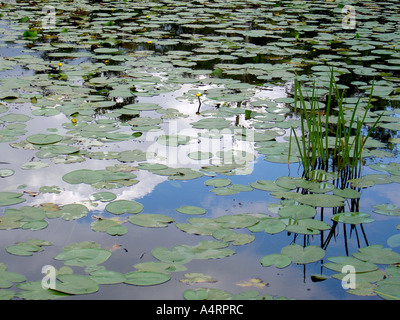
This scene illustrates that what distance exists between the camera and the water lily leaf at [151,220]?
2.17 metres

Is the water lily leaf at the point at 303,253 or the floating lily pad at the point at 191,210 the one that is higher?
the floating lily pad at the point at 191,210

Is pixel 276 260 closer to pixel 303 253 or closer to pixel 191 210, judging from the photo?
pixel 303 253

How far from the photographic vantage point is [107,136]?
305cm

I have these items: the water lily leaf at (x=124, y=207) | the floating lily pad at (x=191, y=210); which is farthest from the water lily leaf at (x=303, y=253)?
the water lily leaf at (x=124, y=207)

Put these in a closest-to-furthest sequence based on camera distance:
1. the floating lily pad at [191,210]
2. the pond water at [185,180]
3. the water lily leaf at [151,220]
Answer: the pond water at [185,180], the water lily leaf at [151,220], the floating lily pad at [191,210]

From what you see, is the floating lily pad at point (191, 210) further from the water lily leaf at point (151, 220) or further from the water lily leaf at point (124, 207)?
the water lily leaf at point (124, 207)

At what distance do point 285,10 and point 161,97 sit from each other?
509 centimetres

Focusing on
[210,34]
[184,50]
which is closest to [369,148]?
[184,50]

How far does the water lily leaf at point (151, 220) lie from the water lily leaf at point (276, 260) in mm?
483

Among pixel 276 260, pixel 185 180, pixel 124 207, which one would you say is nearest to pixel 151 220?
pixel 124 207

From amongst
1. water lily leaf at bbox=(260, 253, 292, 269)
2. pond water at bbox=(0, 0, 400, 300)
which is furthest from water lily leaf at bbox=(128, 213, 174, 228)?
water lily leaf at bbox=(260, 253, 292, 269)

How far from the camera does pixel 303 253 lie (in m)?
1.98

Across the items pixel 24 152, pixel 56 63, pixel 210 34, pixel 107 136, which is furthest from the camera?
pixel 210 34
